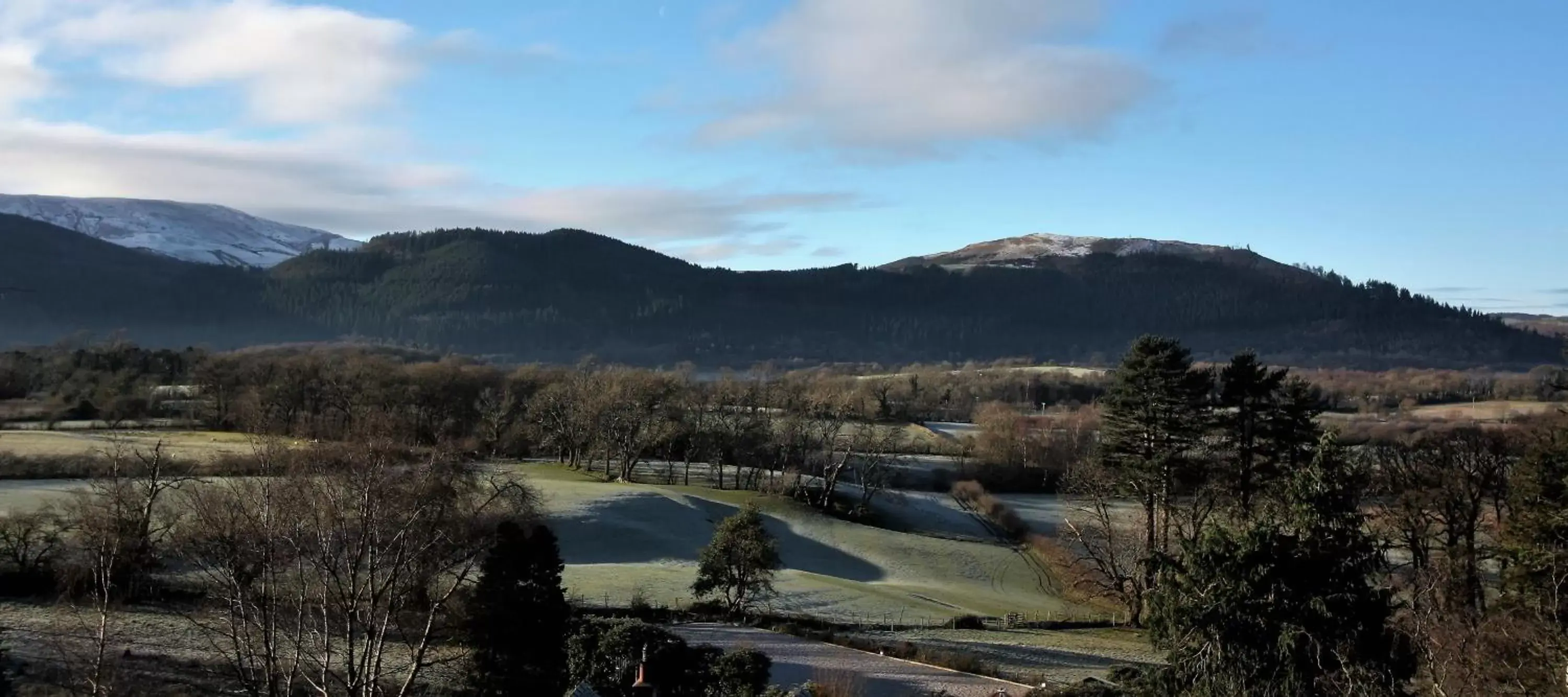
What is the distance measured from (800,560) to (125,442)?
3799 cm

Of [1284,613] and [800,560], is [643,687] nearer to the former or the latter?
[1284,613]

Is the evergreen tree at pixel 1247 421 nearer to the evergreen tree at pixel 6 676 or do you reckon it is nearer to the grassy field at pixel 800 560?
the grassy field at pixel 800 560

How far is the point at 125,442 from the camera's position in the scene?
60.1 metres

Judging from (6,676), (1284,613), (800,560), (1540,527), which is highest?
(1540,527)

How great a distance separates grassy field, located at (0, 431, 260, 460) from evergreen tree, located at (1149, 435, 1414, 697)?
50.8 meters

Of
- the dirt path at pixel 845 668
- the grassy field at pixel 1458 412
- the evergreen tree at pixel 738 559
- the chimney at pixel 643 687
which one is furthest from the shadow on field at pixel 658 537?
the grassy field at pixel 1458 412

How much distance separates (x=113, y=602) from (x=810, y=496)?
47771mm

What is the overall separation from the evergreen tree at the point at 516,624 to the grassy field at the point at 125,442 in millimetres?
38092

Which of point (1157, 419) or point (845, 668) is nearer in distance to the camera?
point (845, 668)

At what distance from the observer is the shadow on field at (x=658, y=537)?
2116 inches

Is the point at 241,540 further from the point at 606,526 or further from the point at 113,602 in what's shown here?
the point at 606,526

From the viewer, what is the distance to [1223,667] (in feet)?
57.3

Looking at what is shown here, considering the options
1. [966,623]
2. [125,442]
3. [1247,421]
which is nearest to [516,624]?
[966,623]

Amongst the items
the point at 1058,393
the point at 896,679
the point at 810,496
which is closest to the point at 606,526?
the point at 810,496
